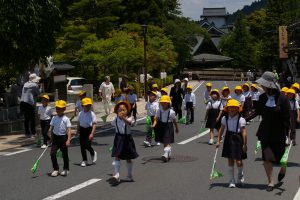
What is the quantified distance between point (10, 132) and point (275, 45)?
128ft

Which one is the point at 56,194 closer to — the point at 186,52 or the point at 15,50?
the point at 15,50

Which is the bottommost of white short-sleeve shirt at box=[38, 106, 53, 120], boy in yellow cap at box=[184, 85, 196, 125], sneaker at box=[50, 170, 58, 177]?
sneaker at box=[50, 170, 58, 177]

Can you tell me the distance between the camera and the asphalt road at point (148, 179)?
8.16 m

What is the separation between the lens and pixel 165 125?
11.3 meters

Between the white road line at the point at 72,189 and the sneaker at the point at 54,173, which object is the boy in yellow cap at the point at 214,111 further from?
the sneaker at the point at 54,173

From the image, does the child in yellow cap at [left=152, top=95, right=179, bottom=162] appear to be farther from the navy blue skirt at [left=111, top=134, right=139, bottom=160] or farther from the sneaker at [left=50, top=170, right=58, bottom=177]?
the sneaker at [left=50, top=170, right=58, bottom=177]

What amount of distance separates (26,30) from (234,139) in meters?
9.64

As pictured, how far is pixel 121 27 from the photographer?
43.8 m

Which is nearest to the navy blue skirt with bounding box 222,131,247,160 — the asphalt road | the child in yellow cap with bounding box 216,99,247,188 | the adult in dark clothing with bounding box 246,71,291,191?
the child in yellow cap with bounding box 216,99,247,188

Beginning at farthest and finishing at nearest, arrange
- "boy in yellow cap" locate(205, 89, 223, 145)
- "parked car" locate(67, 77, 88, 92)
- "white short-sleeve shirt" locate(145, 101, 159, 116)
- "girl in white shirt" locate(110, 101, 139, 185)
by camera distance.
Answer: "parked car" locate(67, 77, 88, 92)
"boy in yellow cap" locate(205, 89, 223, 145)
"white short-sleeve shirt" locate(145, 101, 159, 116)
"girl in white shirt" locate(110, 101, 139, 185)

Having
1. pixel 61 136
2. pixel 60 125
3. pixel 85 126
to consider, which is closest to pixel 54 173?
pixel 61 136

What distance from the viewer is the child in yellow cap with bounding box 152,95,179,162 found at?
36.6 feet

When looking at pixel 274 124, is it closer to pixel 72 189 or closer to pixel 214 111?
pixel 72 189

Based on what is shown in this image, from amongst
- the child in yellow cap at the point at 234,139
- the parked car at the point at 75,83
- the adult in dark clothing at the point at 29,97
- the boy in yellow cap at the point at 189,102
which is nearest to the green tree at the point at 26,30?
the adult in dark clothing at the point at 29,97
